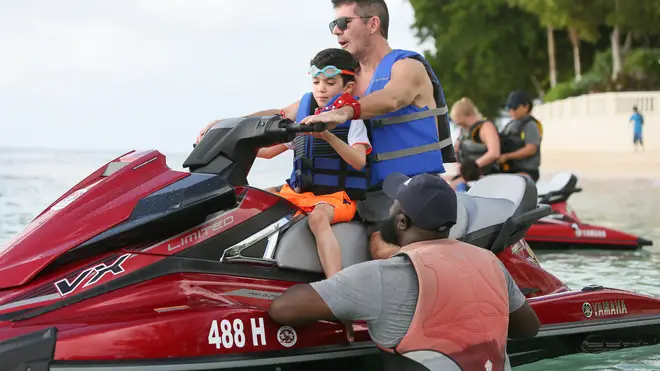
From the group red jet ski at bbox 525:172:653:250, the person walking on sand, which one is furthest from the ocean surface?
the person walking on sand

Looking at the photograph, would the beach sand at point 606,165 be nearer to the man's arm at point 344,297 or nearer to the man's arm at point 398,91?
the man's arm at point 398,91

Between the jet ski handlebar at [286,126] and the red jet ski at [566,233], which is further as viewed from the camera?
the red jet ski at [566,233]

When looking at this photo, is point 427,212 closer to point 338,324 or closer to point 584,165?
point 338,324

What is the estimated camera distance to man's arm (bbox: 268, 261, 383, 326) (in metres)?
3.59

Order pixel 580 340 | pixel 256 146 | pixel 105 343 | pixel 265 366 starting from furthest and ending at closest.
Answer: pixel 580 340
pixel 256 146
pixel 265 366
pixel 105 343

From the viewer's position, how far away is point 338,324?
13.1ft

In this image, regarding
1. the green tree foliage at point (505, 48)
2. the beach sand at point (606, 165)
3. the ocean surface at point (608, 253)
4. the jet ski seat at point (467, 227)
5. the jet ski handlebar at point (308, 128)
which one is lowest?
the beach sand at point (606, 165)

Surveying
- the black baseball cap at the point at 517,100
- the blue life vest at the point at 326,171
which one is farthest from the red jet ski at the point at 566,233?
the blue life vest at the point at 326,171

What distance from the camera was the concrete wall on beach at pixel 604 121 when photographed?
34.9m

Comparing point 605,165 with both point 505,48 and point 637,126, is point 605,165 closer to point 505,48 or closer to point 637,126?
point 637,126

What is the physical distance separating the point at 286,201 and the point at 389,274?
29.9 inches

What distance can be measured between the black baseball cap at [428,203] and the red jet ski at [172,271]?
20.1 inches

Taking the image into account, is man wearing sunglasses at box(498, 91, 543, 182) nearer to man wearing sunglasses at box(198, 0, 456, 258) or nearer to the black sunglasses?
man wearing sunglasses at box(198, 0, 456, 258)

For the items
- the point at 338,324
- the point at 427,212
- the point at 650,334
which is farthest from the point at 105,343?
the point at 650,334
